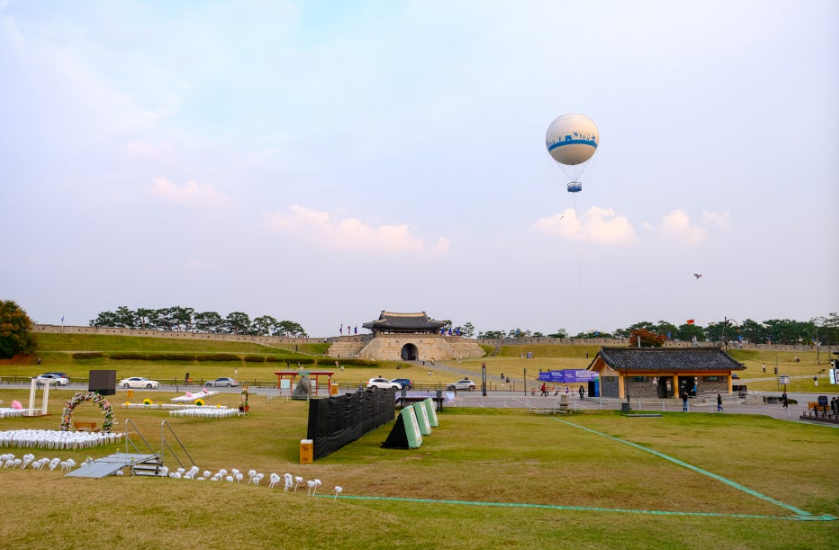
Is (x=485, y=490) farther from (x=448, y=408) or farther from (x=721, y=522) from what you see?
(x=448, y=408)

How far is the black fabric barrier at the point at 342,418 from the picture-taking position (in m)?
17.6

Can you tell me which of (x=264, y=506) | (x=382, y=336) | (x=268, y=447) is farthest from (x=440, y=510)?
(x=382, y=336)

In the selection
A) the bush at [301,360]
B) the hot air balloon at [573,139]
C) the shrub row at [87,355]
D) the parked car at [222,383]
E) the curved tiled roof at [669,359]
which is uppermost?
the hot air balloon at [573,139]

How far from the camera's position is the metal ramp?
11.8m

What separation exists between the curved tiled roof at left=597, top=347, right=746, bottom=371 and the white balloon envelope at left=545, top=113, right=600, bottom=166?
1710cm

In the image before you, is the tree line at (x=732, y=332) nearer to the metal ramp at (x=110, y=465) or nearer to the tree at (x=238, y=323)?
the tree at (x=238, y=323)

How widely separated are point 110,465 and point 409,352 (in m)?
96.3

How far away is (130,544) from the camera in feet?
25.2

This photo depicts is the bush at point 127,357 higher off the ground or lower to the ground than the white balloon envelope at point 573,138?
lower

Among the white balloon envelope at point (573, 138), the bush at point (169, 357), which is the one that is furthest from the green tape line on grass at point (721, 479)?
the bush at point (169, 357)

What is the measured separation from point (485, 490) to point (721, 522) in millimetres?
5164

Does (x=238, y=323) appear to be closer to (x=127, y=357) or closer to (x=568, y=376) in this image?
(x=127, y=357)

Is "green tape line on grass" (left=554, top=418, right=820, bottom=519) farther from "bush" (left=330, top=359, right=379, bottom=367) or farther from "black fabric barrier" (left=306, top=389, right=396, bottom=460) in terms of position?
"bush" (left=330, top=359, right=379, bottom=367)

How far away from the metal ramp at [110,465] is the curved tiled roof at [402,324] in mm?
94710
